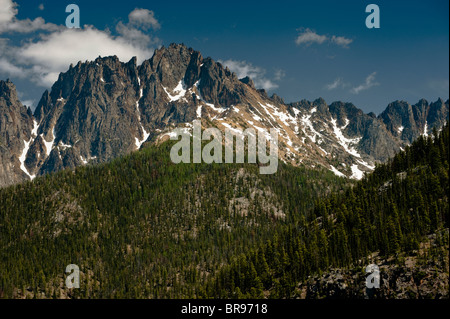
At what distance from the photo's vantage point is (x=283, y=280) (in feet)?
442

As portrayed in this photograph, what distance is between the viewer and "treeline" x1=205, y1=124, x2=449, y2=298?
125 m

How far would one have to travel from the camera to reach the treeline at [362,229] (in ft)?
409

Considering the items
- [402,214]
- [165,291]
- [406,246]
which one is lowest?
[165,291]

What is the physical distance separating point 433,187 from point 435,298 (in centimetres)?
5186

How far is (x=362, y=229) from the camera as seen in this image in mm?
140875

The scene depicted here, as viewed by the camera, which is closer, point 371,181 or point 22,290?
point 371,181
